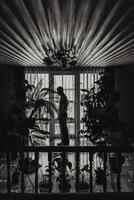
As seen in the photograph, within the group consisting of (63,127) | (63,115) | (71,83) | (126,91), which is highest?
(71,83)

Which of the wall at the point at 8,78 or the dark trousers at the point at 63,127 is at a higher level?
the wall at the point at 8,78

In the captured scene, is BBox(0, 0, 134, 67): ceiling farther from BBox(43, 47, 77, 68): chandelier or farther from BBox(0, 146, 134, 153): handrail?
BBox(0, 146, 134, 153): handrail

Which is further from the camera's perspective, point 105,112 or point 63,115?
point 63,115

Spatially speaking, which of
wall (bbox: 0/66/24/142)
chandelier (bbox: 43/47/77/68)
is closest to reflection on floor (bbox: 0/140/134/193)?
chandelier (bbox: 43/47/77/68)

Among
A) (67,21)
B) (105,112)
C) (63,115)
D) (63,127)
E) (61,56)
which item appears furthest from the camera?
(63,127)

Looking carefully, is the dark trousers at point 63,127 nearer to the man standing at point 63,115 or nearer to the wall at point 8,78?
the man standing at point 63,115

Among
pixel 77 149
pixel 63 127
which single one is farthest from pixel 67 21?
pixel 63 127

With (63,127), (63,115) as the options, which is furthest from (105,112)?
(63,127)

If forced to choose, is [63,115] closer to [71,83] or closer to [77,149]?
[71,83]

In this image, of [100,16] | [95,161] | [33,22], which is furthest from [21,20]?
[95,161]

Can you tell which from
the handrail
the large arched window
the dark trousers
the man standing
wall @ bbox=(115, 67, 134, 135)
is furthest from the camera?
the large arched window

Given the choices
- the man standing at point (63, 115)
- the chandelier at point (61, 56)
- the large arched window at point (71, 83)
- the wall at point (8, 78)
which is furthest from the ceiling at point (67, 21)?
the large arched window at point (71, 83)

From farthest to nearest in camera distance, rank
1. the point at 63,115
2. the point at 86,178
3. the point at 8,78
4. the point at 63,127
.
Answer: the point at 8,78, the point at 63,127, the point at 63,115, the point at 86,178

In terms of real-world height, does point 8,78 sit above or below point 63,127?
above
